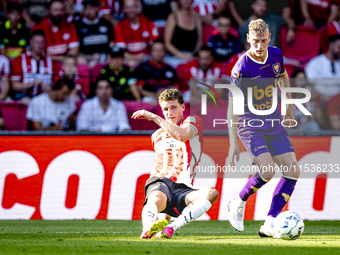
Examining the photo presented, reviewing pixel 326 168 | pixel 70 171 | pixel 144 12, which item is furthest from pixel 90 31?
pixel 326 168

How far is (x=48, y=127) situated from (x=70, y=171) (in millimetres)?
830

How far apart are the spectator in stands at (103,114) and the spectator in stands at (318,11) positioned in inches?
195

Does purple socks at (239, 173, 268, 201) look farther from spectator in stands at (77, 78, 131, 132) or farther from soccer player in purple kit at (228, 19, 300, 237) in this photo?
spectator in stands at (77, 78, 131, 132)

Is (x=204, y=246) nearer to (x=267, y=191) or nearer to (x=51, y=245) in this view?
(x=51, y=245)

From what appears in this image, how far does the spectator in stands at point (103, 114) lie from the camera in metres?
7.71

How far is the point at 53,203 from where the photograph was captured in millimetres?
7285

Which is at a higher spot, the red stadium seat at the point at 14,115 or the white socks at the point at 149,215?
the red stadium seat at the point at 14,115

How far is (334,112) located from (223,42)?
312 centimetres

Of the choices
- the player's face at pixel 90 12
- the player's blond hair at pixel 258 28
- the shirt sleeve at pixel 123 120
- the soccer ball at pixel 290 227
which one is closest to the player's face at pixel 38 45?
the player's face at pixel 90 12

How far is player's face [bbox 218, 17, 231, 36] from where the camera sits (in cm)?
995

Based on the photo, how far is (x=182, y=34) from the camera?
1002 centimetres

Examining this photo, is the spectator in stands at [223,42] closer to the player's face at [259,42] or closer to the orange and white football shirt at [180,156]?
the player's face at [259,42]

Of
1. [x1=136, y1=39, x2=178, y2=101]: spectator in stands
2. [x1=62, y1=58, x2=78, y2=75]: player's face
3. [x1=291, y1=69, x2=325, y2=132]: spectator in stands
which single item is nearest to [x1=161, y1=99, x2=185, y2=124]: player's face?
[x1=291, y1=69, x2=325, y2=132]: spectator in stands

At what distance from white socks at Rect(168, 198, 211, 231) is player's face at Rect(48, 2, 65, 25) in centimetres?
668
